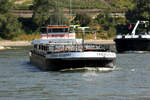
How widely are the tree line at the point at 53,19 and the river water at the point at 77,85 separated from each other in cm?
8527

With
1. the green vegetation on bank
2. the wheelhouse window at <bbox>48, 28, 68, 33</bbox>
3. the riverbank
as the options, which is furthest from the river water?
the green vegetation on bank

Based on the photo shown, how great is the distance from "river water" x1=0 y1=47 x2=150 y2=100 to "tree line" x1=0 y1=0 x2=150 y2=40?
85.3 metres

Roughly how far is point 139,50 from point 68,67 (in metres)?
35.6

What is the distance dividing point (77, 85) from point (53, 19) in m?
93.4

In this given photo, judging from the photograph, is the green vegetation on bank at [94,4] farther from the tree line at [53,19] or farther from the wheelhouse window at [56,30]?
the wheelhouse window at [56,30]

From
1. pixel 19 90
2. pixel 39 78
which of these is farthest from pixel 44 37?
pixel 19 90

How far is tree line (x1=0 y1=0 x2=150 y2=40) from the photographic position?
127250 mm

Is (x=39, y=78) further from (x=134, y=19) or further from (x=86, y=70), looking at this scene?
(x=134, y=19)

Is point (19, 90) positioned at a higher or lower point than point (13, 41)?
higher

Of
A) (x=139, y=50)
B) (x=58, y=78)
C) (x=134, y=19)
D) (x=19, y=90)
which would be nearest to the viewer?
(x=19, y=90)

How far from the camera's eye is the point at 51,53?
4147cm

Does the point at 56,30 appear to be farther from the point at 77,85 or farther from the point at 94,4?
the point at 94,4

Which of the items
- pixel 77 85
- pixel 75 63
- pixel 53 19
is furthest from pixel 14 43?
pixel 77 85

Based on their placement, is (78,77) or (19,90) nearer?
(19,90)
